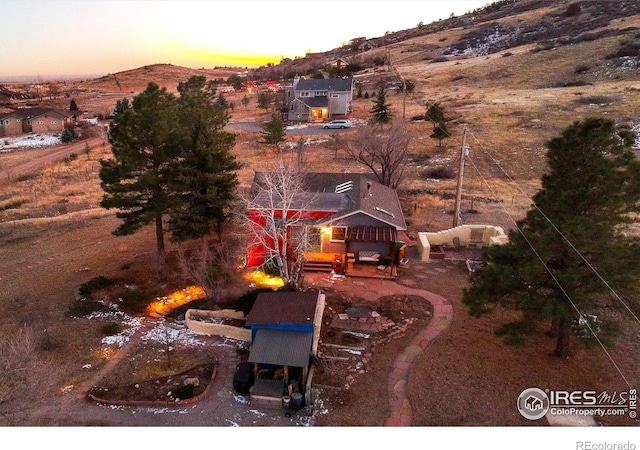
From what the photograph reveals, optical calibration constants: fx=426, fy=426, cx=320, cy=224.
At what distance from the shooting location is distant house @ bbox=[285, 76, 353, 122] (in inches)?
2334

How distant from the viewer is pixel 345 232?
21203mm

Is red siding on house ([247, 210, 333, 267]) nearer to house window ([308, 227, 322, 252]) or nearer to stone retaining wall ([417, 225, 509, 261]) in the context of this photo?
house window ([308, 227, 322, 252])

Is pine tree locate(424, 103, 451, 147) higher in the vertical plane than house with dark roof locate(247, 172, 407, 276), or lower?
higher

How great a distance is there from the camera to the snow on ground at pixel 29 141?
5956cm

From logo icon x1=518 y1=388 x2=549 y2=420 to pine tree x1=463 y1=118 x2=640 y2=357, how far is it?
1.79m

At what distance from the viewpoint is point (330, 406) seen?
12406 mm

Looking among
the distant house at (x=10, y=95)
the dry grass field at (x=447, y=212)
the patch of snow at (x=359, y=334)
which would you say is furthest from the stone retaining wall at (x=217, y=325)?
the distant house at (x=10, y=95)

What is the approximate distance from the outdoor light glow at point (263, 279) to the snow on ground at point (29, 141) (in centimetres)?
5372

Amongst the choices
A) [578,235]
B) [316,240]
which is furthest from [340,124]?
[578,235]

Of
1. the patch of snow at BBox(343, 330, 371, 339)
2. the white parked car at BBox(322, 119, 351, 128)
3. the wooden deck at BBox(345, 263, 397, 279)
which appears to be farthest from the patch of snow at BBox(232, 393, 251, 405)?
the white parked car at BBox(322, 119, 351, 128)

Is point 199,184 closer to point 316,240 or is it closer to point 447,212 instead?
point 316,240

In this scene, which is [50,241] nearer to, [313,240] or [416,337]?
[313,240]

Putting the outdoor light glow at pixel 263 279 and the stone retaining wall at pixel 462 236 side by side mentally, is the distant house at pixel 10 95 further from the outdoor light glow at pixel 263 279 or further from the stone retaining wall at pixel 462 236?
the stone retaining wall at pixel 462 236

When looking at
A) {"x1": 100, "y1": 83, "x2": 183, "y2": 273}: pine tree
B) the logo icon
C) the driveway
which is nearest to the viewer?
the logo icon
